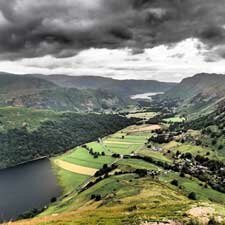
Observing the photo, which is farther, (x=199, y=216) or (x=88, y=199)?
(x=88, y=199)

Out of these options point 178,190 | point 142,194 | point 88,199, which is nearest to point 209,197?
point 178,190

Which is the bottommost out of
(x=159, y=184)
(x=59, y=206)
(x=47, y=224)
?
(x=59, y=206)

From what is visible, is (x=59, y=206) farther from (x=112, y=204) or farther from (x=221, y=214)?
(x=221, y=214)

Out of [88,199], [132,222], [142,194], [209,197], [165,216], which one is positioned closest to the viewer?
[132,222]

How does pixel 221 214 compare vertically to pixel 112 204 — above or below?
above

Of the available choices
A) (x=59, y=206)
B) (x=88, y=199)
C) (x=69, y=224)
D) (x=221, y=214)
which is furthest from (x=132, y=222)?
(x=59, y=206)

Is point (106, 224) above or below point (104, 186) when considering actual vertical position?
above

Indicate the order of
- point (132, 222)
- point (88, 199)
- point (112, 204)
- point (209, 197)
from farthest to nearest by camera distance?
1. point (209, 197)
2. point (88, 199)
3. point (112, 204)
4. point (132, 222)

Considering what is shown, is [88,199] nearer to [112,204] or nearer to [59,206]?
[59,206]

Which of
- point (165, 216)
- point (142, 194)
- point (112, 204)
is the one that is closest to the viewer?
point (165, 216)
